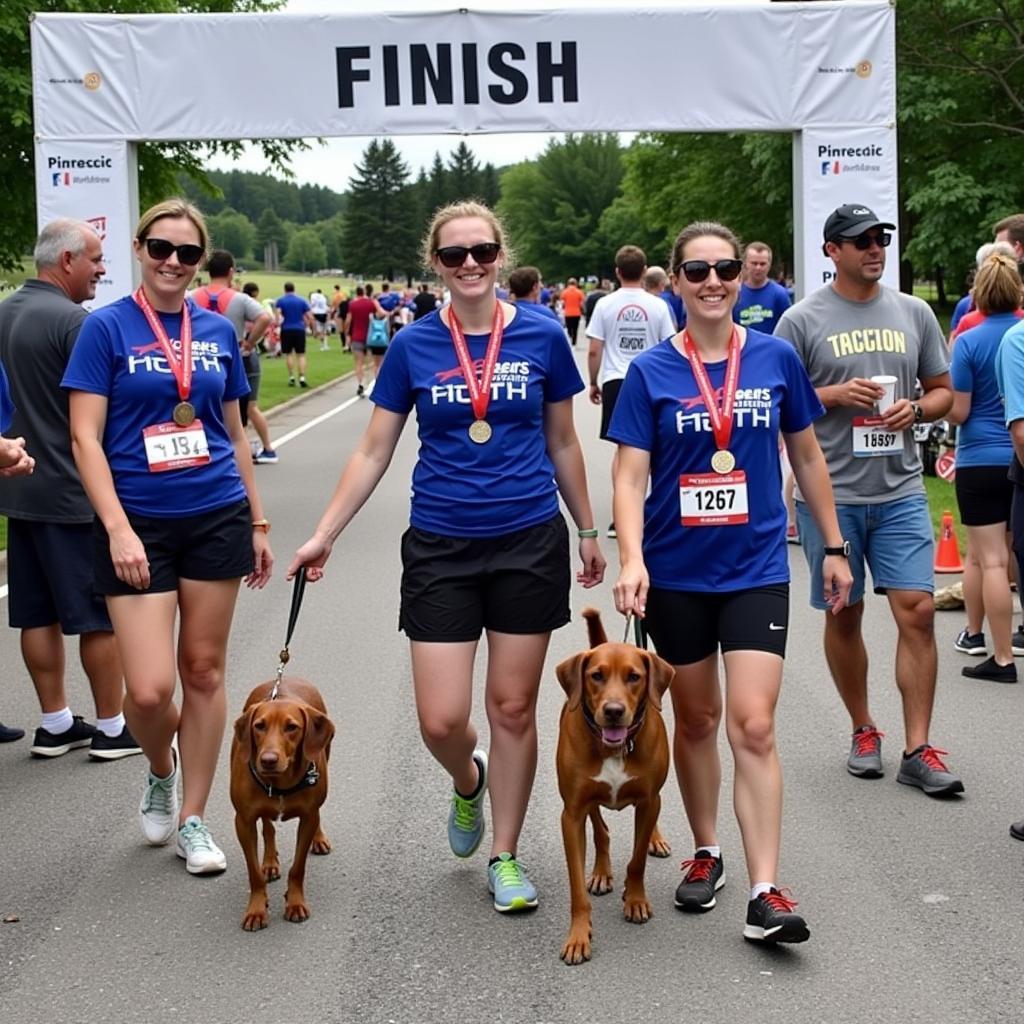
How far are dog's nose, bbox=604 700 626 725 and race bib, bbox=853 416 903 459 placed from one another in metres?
2.31

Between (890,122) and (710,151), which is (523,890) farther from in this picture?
(710,151)

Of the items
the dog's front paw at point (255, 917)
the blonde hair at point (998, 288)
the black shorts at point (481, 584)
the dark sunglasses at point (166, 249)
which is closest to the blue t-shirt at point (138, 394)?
the dark sunglasses at point (166, 249)

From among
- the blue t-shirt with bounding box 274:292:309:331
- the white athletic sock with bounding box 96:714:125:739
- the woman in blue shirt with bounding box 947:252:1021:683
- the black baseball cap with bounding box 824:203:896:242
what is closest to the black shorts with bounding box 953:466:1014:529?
the woman in blue shirt with bounding box 947:252:1021:683

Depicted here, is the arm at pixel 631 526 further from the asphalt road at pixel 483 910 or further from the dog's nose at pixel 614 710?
the asphalt road at pixel 483 910

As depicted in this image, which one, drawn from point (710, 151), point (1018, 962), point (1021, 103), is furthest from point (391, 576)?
point (710, 151)

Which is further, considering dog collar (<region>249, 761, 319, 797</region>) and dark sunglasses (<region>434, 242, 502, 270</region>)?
dark sunglasses (<region>434, 242, 502, 270</region>)

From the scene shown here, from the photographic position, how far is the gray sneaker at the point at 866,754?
262 inches

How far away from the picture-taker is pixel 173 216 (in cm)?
551

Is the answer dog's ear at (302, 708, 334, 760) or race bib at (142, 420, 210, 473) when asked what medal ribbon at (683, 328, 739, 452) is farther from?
race bib at (142, 420, 210, 473)

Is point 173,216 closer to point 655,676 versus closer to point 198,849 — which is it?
point 198,849

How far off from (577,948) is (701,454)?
1.48m

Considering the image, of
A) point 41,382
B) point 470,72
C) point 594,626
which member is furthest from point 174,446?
point 470,72

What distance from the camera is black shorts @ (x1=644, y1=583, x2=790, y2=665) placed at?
5.00 metres

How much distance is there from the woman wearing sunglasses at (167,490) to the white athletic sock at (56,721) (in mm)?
1736
